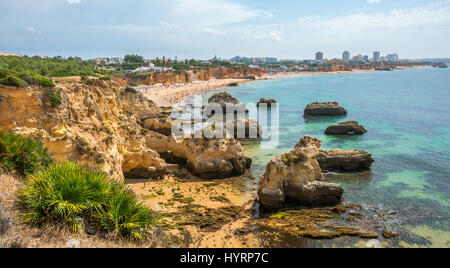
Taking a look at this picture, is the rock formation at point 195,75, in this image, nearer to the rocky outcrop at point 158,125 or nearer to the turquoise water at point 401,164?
the turquoise water at point 401,164

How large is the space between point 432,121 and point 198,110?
Result: 123 ft

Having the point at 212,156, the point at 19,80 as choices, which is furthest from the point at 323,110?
the point at 19,80

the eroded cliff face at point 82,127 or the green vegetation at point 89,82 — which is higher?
the green vegetation at point 89,82

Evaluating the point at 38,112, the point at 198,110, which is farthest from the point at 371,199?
the point at 198,110

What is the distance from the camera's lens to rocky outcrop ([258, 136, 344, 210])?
1617 cm

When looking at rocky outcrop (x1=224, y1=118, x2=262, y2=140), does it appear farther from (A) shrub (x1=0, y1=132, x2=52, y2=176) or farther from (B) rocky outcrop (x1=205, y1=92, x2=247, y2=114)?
(A) shrub (x1=0, y1=132, x2=52, y2=176)

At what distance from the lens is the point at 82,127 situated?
1555cm

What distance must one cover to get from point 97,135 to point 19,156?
254 inches

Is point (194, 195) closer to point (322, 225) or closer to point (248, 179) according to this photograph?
point (248, 179)

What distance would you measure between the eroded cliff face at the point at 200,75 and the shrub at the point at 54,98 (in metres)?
73.2

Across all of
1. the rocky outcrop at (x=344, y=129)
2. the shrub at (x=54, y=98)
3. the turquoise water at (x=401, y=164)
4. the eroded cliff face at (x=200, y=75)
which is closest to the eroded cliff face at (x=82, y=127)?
the shrub at (x=54, y=98)

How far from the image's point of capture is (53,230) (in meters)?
6.98

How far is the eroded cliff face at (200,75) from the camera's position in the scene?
286 feet

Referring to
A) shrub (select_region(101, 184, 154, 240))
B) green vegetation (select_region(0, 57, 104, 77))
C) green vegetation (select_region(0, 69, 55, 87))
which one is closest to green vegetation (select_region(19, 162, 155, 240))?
shrub (select_region(101, 184, 154, 240))
